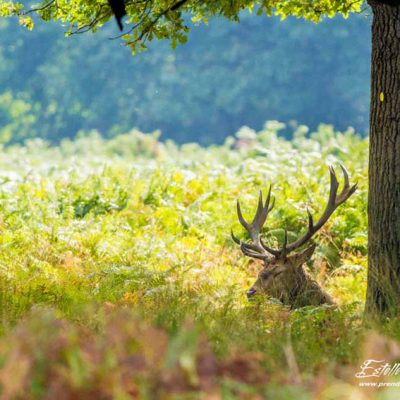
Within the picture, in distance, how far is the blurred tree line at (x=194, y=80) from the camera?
34156mm

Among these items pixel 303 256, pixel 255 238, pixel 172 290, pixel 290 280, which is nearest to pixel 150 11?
pixel 255 238

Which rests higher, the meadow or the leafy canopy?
the leafy canopy

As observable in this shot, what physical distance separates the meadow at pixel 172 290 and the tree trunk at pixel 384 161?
37 centimetres

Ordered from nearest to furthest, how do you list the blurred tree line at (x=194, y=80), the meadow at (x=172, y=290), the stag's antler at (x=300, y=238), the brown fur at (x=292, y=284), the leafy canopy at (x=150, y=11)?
the meadow at (x=172, y=290) < the leafy canopy at (x=150, y=11) < the brown fur at (x=292, y=284) < the stag's antler at (x=300, y=238) < the blurred tree line at (x=194, y=80)

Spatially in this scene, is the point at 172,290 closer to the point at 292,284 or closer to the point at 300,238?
the point at 292,284

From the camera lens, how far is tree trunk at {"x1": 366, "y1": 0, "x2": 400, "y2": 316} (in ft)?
19.3

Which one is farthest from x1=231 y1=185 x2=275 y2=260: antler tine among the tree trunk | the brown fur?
the tree trunk

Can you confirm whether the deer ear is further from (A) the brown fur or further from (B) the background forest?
(B) the background forest

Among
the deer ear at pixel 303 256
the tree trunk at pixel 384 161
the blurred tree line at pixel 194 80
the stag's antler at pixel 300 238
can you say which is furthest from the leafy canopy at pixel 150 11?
the blurred tree line at pixel 194 80

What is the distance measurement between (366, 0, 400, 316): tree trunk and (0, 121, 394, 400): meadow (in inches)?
14.6

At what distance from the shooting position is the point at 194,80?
3469cm

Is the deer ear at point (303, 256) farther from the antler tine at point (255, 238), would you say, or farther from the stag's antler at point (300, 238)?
the antler tine at point (255, 238)

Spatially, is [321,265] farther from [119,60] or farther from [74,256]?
[119,60]

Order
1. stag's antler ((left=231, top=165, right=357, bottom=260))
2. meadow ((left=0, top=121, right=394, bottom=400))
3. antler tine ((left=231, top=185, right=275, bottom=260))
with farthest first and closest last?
antler tine ((left=231, top=185, right=275, bottom=260)) → stag's antler ((left=231, top=165, right=357, bottom=260)) → meadow ((left=0, top=121, right=394, bottom=400))
